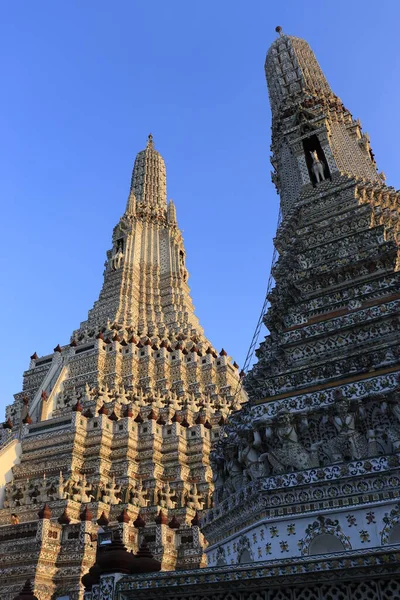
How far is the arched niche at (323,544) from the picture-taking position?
27.5 feet

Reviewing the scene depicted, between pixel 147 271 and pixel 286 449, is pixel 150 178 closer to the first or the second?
pixel 147 271

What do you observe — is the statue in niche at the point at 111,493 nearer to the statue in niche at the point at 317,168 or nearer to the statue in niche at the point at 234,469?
the statue in niche at the point at 234,469

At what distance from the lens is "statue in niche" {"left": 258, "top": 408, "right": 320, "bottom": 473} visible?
9.41 metres

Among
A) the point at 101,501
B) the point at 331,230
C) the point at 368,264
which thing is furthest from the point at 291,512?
the point at 101,501

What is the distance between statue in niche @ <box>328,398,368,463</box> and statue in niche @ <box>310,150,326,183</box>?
11.4 meters

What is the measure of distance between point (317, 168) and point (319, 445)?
12290mm

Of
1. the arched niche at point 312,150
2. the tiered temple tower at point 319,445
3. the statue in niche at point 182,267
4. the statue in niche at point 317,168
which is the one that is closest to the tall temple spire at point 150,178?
the statue in niche at point 182,267

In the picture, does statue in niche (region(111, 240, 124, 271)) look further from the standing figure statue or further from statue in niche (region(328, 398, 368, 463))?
statue in niche (region(328, 398, 368, 463))

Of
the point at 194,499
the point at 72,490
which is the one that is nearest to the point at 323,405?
the point at 194,499

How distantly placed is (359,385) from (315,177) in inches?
449

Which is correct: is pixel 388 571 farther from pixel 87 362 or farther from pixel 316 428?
pixel 87 362

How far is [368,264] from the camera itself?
43.6ft

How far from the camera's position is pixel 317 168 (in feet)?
63.3

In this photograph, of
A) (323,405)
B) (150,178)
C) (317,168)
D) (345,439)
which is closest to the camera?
(345,439)
